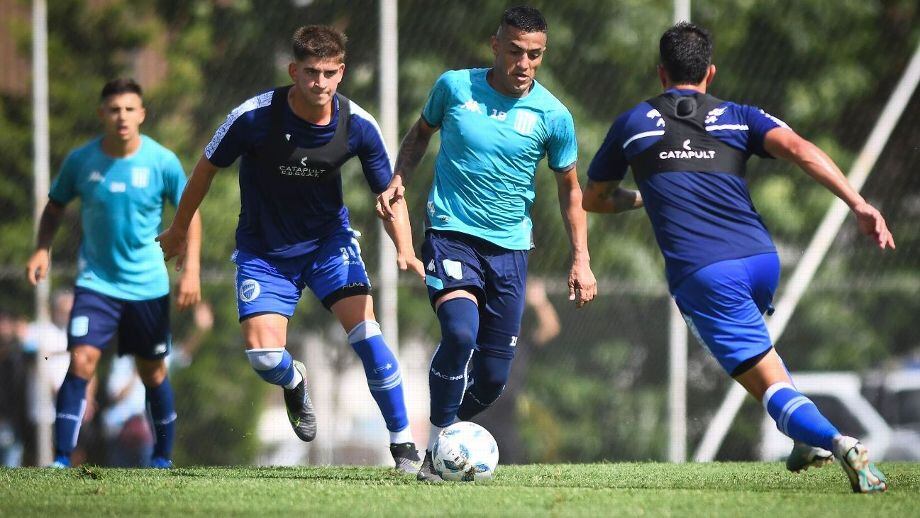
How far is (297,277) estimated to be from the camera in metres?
7.08

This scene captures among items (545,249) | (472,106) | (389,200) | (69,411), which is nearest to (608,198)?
(472,106)

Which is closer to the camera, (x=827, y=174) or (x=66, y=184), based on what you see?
(x=827, y=174)

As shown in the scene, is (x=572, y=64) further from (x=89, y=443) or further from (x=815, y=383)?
(x=89, y=443)

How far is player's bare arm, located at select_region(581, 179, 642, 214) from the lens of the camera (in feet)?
20.8

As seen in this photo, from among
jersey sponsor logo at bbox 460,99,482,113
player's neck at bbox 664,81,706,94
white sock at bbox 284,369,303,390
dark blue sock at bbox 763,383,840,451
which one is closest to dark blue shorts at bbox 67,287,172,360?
white sock at bbox 284,369,303,390

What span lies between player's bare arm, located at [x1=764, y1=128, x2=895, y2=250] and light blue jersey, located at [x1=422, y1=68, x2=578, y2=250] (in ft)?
4.60

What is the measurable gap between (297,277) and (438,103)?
1159 mm

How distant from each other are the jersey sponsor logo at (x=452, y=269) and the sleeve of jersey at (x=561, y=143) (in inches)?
31.3

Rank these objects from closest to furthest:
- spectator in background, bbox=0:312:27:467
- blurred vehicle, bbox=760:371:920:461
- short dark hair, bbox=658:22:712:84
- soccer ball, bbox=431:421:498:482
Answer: short dark hair, bbox=658:22:712:84 < soccer ball, bbox=431:421:498:482 < spectator in background, bbox=0:312:27:467 < blurred vehicle, bbox=760:371:920:461

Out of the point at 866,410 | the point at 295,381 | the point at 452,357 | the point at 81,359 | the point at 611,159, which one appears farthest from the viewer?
the point at 866,410

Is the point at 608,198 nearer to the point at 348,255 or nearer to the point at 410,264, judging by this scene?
the point at 410,264

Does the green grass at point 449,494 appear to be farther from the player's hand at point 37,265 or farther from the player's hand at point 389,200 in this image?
the player's hand at point 37,265

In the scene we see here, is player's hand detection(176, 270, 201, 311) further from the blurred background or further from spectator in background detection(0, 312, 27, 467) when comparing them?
spectator in background detection(0, 312, 27, 467)

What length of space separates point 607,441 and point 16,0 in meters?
6.09
